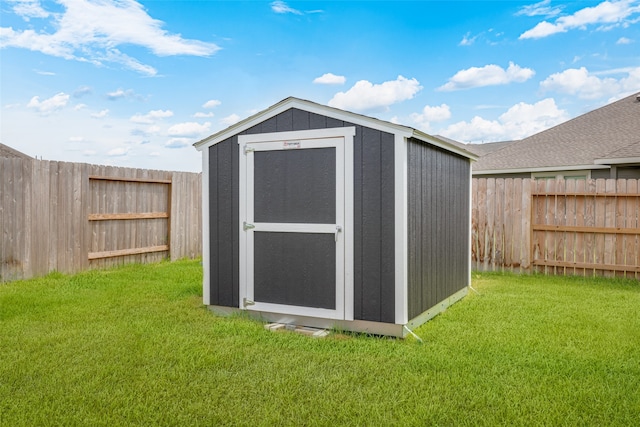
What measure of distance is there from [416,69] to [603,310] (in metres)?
6.08

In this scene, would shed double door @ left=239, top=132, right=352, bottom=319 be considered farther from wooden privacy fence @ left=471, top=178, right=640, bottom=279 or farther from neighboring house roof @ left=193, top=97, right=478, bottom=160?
wooden privacy fence @ left=471, top=178, right=640, bottom=279

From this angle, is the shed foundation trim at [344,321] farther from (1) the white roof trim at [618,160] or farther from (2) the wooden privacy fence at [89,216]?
(1) the white roof trim at [618,160]

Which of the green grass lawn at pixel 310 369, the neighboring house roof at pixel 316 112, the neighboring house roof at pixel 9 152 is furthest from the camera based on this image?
the neighboring house roof at pixel 9 152

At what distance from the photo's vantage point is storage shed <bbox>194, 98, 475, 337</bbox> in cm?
464

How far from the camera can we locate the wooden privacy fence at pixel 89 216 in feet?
24.3

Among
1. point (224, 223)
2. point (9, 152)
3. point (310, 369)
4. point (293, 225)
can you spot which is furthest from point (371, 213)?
point (9, 152)

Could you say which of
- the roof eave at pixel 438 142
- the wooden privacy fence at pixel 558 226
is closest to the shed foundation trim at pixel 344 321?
the roof eave at pixel 438 142

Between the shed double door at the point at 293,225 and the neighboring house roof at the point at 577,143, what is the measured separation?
7830 mm

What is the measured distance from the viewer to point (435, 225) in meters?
5.56

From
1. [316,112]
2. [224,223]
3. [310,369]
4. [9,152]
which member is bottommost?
[310,369]

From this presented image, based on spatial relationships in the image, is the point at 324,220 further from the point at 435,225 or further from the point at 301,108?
the point at 435,225

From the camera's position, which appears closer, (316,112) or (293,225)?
(316,112)

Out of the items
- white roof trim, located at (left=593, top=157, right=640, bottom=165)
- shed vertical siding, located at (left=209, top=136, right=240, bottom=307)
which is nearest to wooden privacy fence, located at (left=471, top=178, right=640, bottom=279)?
white roof trim, located at (left=593, top=157, right=640, bottom=165)

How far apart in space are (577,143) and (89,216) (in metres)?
12.1
